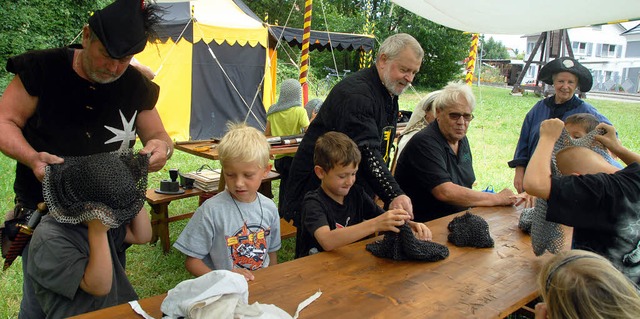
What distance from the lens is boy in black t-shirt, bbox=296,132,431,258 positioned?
204cm

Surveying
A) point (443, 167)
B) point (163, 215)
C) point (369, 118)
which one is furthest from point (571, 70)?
point (163, 215)

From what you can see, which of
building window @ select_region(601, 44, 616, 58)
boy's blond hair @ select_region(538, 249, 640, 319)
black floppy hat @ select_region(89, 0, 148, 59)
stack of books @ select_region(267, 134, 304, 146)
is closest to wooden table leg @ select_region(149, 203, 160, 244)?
stack of books @ select_region(267, 134, 304, 146)

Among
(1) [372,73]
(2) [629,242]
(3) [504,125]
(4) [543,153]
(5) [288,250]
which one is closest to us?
(2) [629,242]

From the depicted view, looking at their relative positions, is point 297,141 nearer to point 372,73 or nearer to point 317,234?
point 372,73

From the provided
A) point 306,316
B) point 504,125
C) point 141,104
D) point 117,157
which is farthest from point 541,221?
point 504,125

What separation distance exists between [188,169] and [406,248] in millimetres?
5767

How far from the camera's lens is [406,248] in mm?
1950

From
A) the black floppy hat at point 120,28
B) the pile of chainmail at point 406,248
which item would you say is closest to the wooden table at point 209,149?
the black floppy hat at point 120,28

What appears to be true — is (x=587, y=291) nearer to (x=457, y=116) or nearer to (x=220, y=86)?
(x=457, y=116)

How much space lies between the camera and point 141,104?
→ 2113 millimetres

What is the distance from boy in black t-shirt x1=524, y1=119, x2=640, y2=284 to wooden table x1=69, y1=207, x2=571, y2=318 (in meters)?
0.30

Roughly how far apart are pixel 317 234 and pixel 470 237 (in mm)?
744

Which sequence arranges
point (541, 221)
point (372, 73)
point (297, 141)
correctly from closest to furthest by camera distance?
point (541, 221), point (372, 73), point (297, 141)

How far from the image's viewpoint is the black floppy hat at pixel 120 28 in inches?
69.7
